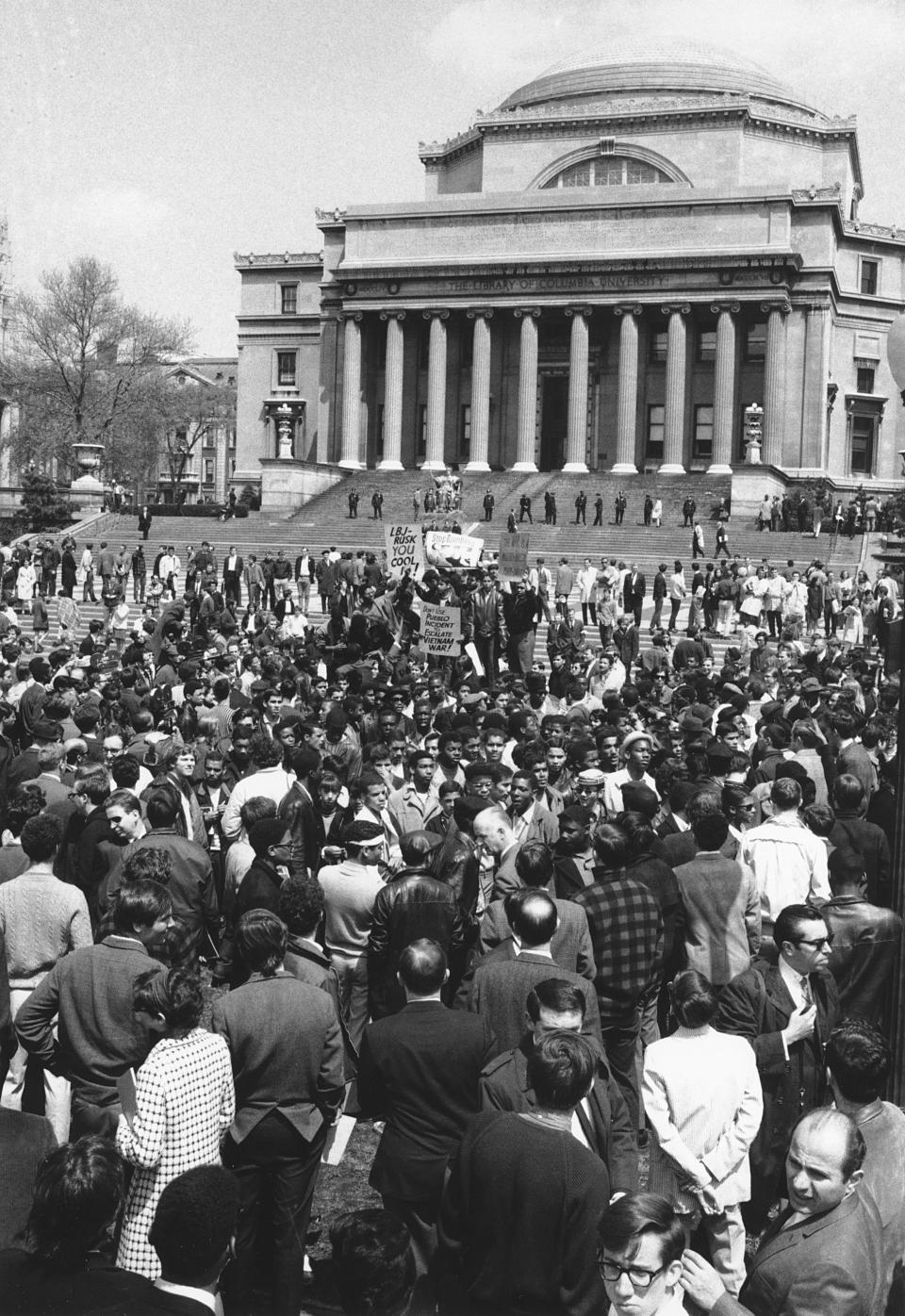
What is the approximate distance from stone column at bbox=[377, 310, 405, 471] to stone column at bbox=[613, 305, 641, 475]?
935 centimetres

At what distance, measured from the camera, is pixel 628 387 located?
63000mm

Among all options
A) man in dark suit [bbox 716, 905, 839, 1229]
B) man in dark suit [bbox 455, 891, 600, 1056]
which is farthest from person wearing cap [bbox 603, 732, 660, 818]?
man in dark suit [bbox 455, 891, 600, 1056]

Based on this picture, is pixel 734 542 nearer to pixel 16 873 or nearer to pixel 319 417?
pixel 319 417

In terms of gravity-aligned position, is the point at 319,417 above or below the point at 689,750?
above

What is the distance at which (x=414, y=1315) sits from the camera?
18.6 ft

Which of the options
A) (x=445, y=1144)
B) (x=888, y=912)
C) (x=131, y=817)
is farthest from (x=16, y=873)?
(x=888, y=912)

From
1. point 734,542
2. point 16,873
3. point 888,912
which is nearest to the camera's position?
point 888,912

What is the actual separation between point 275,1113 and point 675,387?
190ft

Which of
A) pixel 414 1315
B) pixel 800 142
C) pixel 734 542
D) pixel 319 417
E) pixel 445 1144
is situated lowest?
pixel 414 1315

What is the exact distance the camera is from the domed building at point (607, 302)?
61.6 meters

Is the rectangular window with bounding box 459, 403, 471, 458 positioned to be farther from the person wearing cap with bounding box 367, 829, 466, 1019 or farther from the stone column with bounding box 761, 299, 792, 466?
the person wearing cap with bounding box 367, 829, 466, 1019

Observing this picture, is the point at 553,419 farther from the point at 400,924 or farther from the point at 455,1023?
the point at 455,1023

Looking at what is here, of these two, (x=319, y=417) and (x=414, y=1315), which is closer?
(x=414, y=1315)

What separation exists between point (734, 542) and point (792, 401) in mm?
17468
